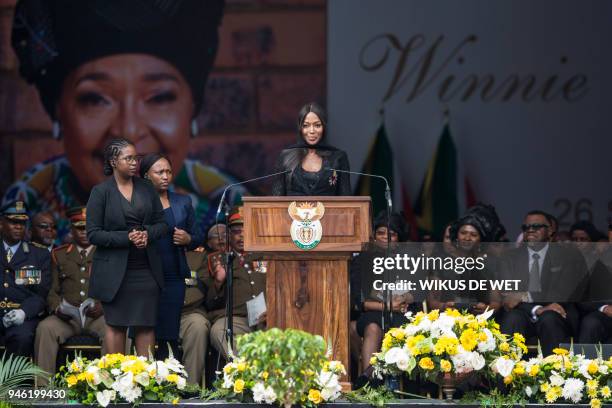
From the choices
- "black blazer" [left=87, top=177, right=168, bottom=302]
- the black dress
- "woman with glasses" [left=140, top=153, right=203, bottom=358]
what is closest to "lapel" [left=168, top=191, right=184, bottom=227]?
"woman with glasses" [left=140, top=153, right=203, bottom=358]

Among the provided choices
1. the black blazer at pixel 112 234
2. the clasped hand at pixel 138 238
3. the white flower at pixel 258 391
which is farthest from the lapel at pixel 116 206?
the white flower at pixel 258 391

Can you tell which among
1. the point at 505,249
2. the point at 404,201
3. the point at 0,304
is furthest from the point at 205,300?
the point at 404,201

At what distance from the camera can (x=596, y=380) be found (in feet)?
23.4

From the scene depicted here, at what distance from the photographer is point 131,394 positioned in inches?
277

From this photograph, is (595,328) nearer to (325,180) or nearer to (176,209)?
(325,180)

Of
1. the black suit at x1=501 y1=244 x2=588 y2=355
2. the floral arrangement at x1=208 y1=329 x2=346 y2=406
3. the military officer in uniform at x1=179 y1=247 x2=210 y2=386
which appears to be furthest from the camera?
the military officer in uniform at x1=179 y1=247 x2=210 y2=386

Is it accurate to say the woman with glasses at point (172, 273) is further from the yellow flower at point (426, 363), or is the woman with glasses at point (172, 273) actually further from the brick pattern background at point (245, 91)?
the brick pattern background at point (245, 91)

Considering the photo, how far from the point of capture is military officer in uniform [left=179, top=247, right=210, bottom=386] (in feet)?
30.1

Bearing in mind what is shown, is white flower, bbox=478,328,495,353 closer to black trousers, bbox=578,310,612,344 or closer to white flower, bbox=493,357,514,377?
white flower, bbox=493,357,514,377

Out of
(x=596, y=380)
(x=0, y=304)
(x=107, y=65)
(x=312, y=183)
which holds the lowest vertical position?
(x=596, y=380)

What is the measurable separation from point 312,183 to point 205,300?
200 cm

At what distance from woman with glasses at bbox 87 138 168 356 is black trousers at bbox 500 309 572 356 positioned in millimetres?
2540

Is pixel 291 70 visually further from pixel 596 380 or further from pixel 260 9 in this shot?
pixel 596 380

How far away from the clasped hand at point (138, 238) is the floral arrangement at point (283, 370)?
4.42 feet
